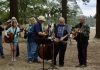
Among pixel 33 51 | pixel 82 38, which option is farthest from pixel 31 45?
pixel 82 38

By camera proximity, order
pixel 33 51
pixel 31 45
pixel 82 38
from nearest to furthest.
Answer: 1. pixel 82 38
2. pixel 33 51
3. pixel 31 45

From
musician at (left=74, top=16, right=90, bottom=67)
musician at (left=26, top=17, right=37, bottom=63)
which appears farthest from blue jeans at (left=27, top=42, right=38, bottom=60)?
musician at (left=74, top=16, right=90, bottom=67)

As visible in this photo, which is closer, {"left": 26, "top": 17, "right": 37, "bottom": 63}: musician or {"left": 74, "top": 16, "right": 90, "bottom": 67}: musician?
{"left": 74, "top": 16, "right": 90, "bottom": 67}: musician

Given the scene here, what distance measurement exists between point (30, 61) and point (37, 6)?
166 ft

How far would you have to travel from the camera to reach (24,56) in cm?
2008

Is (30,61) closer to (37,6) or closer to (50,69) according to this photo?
(50,69)

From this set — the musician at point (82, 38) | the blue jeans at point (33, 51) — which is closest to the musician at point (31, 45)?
the blue jeans at point (33, 51)

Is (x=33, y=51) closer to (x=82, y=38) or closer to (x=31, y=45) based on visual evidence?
(x=31, y=45)

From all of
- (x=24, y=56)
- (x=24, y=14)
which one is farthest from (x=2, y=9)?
(x=24, y=56)

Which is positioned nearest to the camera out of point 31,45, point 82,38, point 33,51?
point 82,38

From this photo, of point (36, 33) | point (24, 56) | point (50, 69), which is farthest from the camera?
point (24, 56)

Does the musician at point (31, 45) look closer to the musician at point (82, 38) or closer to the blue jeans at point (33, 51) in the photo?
the blue jeans at point (33, 51)

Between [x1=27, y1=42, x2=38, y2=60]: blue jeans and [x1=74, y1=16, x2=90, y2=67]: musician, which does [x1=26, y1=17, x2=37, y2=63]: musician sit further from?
[x1=74, y1=16, x2=90, y2=67]: musician

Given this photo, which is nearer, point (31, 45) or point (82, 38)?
point (82, 38)
